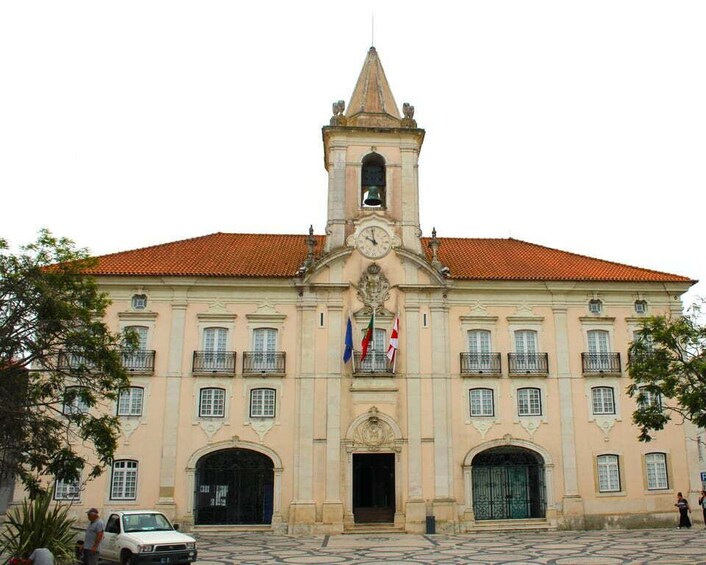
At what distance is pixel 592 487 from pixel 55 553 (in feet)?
63.3

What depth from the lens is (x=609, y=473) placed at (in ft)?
85.6

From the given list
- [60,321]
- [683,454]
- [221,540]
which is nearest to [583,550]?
[683,454]

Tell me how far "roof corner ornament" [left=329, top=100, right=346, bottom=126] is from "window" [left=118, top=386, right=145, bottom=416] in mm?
13405

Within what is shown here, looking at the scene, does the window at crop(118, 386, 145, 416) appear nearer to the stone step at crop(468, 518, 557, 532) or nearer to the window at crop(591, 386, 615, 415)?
the stone step at crop(468, 518, 557, 532)

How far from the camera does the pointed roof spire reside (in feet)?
96.0

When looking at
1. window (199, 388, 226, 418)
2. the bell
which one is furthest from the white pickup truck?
the bell

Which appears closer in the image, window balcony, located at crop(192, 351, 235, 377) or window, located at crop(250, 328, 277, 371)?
window balcony, located at crop(192, 351, 235, 377)

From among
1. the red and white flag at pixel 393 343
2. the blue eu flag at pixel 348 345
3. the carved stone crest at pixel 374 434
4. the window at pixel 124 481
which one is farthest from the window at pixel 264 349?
the window at pixel 124 481

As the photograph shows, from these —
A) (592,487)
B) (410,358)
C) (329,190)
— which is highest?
(329,190)

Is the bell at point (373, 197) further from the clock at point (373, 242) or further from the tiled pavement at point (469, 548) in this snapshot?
the tiled pavement at point (469, 548)

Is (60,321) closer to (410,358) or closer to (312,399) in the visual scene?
(312,399)

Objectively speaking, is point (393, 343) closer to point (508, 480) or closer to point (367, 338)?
point (367, 338)

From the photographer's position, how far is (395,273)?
2736cm

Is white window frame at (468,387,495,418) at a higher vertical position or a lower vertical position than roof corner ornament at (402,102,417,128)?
lower
